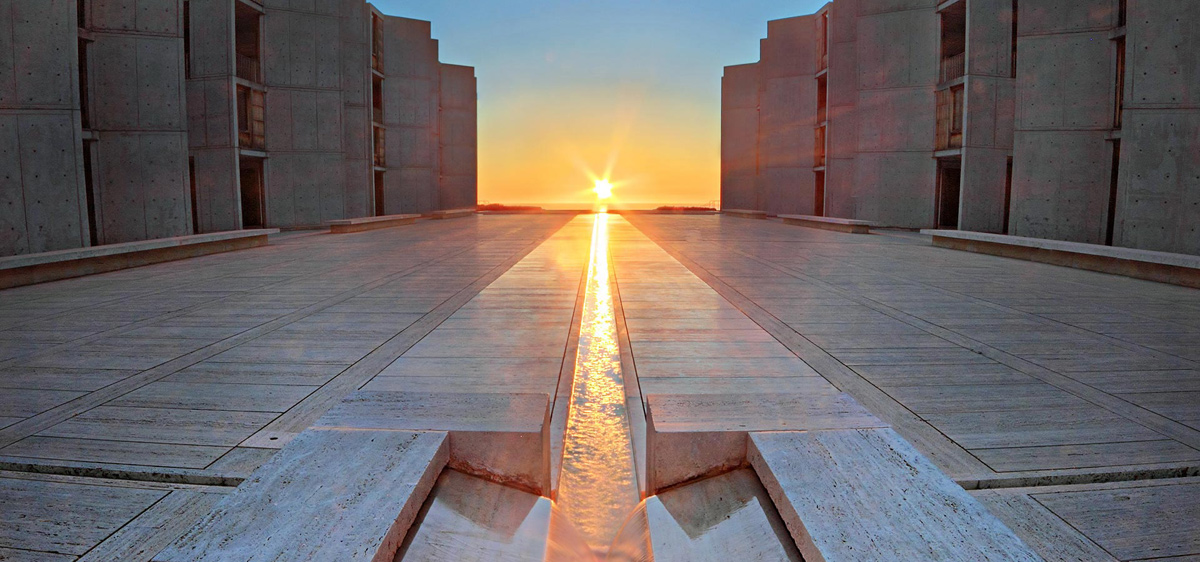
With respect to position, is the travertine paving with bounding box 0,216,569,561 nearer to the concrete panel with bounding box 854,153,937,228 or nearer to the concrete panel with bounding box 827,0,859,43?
the concrete panel with bounding box 854,153,937,228

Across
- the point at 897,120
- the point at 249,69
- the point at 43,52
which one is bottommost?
the point at 43,52

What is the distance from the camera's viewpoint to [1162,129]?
12.4 m

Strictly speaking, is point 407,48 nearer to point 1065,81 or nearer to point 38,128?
point 38,128

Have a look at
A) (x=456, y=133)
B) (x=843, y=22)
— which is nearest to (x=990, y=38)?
(x=843, y=22)

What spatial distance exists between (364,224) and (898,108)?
59.1 feet

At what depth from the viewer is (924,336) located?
6.09 meters

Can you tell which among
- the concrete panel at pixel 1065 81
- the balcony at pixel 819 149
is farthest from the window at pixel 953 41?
the balcony at pixel 819 149

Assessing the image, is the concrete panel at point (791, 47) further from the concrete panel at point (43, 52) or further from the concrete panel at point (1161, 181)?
the concrete panel at point (43, 52)

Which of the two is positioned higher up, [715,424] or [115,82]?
[115,82]

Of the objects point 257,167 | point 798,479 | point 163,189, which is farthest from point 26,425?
point 257,167

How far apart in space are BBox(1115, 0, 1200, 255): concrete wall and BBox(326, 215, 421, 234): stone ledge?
19153 millimetres

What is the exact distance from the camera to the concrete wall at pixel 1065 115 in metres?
15.3

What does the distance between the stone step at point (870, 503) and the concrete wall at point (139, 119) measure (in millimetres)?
16863

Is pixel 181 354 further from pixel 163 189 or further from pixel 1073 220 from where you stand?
pixel 1073 220
